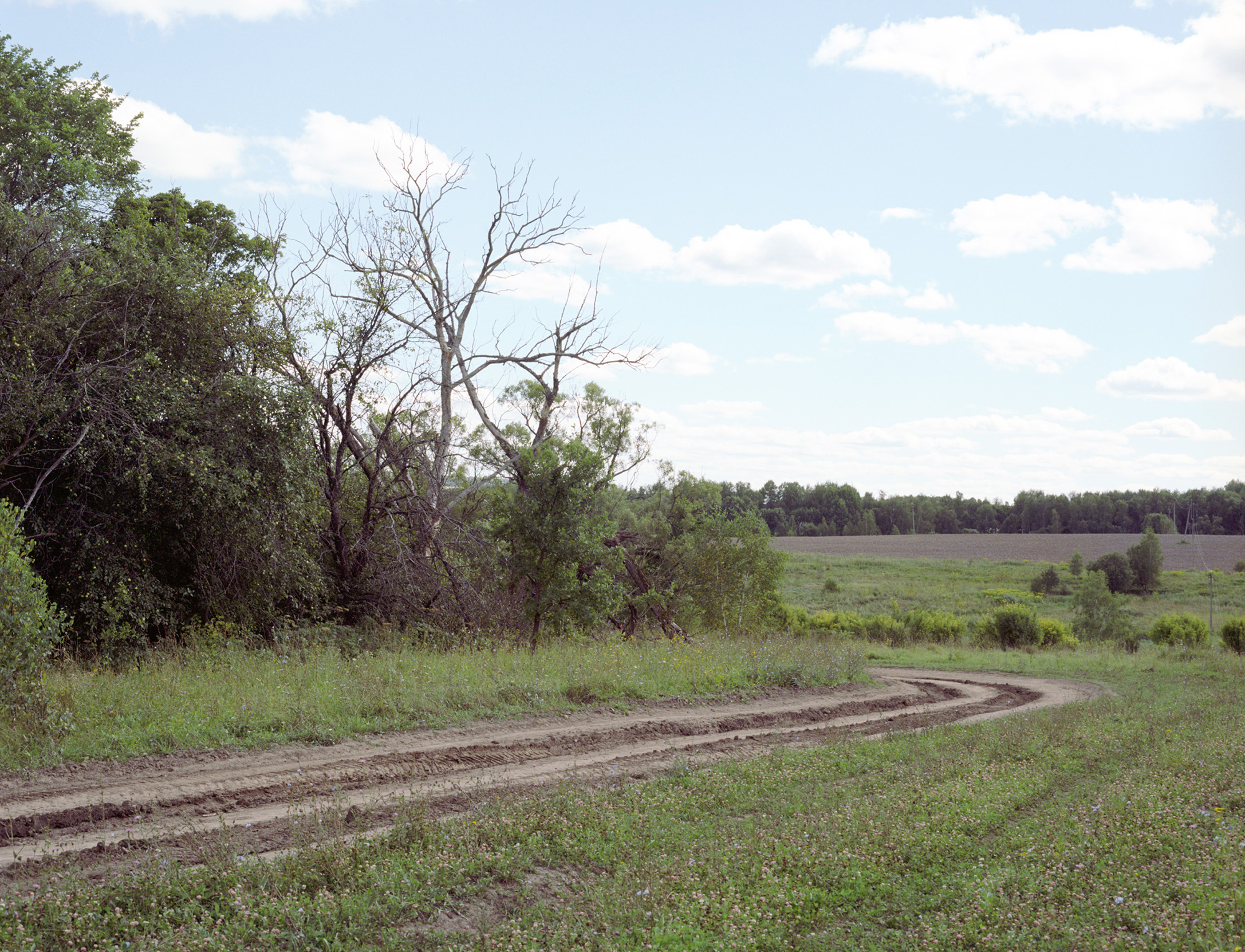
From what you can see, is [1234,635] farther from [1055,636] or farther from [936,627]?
[936,627]

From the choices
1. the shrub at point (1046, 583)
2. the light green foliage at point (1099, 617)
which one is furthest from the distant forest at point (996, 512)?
the light green foliage at point (1099, 617)

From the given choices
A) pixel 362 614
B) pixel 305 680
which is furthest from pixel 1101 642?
pixel 305 680

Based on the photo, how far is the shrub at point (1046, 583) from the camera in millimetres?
63562

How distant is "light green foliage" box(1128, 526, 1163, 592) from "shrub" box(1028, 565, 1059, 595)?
17.1 ft

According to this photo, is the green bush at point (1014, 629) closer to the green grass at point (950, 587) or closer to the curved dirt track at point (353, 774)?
the green grass at point (950, 587)

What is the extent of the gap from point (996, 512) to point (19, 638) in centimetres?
12479

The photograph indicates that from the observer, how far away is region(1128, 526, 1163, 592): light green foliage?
62.3 meters

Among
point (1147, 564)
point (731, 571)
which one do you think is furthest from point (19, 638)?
point (1147, 564)

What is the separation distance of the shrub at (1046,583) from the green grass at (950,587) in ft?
2.57

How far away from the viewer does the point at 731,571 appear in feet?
102

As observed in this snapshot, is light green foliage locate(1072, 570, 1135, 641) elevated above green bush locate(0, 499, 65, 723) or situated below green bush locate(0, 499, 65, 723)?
below

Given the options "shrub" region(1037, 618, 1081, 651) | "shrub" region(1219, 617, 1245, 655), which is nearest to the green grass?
"shrub" region(1037, 618, 1081, 651)

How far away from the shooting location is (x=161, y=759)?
820 centimetres

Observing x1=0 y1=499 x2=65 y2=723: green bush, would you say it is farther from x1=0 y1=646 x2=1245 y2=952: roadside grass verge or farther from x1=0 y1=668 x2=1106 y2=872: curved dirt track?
x1=0 y1=646 x2=1245 y2=952: roadside grass verge
